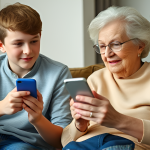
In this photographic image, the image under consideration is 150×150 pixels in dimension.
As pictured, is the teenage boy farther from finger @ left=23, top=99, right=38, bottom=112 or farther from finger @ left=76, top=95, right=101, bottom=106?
finger @ left=76, top=95, right=101, bottom=106

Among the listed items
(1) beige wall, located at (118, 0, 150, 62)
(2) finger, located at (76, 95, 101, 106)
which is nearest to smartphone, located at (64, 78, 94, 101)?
(2) finger, located at (76, 95, 101, 106)

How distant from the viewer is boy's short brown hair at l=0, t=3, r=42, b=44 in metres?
1.49

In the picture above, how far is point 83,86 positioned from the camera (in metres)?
1.11

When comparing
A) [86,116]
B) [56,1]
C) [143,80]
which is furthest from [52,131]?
[56,1]

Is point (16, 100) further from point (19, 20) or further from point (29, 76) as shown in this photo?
point (19, 20)

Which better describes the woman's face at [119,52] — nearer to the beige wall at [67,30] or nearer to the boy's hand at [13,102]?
the boy's hand at [13,102]

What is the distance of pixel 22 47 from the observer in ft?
4.99

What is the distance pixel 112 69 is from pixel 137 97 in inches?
9.1

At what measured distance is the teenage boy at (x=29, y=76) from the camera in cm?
147

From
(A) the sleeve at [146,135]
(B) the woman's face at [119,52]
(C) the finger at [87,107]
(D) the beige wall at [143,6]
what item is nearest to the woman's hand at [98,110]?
(C) the finger at [87,107]

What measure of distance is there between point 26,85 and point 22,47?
354mm

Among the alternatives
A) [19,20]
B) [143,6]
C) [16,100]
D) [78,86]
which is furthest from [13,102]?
[143,6]

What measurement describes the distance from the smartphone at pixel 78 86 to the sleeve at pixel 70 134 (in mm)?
325

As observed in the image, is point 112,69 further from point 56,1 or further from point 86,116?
point 56,1
